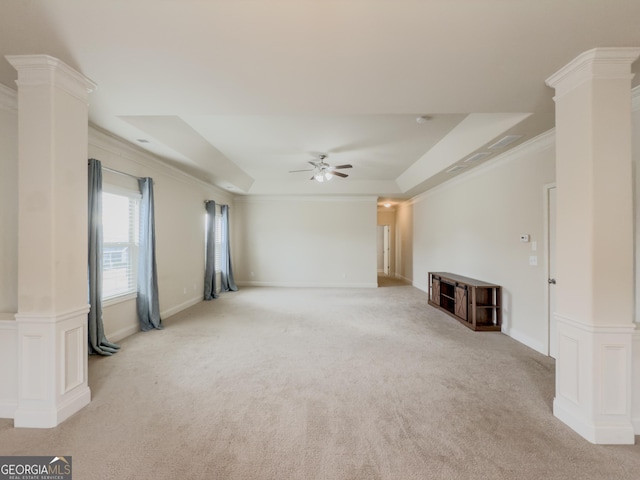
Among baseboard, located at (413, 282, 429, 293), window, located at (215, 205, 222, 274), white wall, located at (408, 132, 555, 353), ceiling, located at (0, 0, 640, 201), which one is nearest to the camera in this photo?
ceiling, located at (0, 0, 640, 201)

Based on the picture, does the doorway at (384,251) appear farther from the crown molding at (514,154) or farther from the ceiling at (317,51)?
the ceiling at (317,51)

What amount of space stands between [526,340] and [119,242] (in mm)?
5871

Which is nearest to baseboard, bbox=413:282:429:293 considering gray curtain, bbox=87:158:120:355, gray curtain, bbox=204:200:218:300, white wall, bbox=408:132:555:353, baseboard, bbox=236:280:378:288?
baseboard, bbox=236:280:378:288

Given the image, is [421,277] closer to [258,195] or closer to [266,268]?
[266,268]

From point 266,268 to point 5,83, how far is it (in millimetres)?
6734

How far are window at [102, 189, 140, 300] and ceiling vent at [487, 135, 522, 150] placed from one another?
204 inches

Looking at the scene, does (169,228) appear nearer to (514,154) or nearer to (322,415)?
(322,415)

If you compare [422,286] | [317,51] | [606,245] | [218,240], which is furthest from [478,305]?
[218,240]

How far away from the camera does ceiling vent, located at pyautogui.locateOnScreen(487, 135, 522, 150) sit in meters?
3.51

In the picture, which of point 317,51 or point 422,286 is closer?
point 317,51

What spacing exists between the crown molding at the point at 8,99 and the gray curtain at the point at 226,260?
5057mm

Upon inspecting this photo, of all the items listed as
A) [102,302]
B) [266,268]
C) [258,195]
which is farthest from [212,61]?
[266,268]

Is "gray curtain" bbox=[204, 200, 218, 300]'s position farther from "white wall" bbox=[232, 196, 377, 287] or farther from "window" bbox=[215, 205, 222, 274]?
"white wall" bbox=[232, 196, 377, 287]

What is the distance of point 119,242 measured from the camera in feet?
13.6
